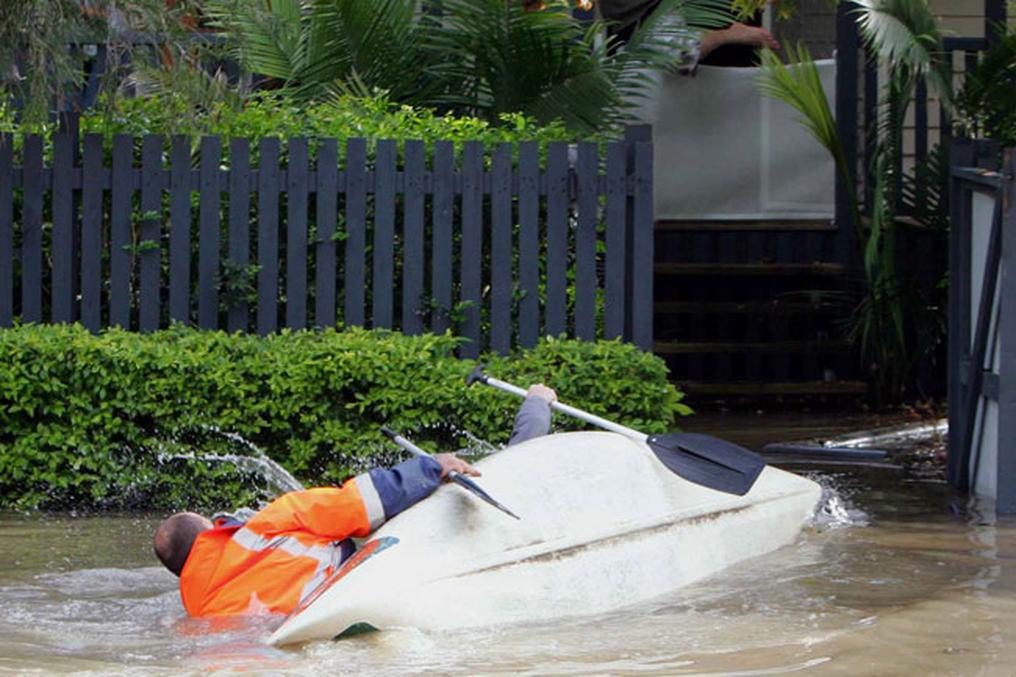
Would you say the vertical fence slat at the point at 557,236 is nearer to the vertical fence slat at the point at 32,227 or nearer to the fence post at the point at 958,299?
the fence post at the point at 958,299

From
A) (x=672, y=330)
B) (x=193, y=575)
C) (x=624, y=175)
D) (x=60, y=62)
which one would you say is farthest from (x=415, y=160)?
(x=672, y=330)

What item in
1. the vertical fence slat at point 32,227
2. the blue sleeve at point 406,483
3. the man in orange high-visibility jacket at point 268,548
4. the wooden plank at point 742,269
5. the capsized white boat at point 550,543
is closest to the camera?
the capsized white boat at point 550,543

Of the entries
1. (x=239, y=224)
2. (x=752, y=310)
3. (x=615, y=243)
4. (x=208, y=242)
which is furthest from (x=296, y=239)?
(x=752, y=310)

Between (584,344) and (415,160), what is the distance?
58.1 inches

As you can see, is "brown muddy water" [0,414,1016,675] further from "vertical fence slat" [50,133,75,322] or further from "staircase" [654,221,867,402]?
"staircase" [654,221,867,402]

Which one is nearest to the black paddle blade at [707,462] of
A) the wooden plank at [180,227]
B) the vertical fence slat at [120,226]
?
the wooden plank at [180,227]

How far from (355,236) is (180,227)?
3.34ft

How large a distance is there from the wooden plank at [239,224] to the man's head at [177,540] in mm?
3203

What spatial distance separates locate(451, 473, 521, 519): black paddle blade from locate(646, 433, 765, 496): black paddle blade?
48.6 inches

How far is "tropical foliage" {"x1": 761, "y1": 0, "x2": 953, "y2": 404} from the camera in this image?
40.6 feet

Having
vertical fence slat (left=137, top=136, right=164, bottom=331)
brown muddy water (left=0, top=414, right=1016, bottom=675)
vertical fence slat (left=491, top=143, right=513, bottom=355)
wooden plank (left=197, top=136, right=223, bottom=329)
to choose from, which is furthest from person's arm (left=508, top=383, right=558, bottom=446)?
vertical fence slat (left=137, top=136, right=164, bottom=331)

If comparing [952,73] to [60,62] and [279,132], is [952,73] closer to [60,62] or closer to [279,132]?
[279,132]

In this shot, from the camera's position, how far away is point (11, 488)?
909cm

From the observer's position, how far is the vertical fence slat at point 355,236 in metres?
9.91
